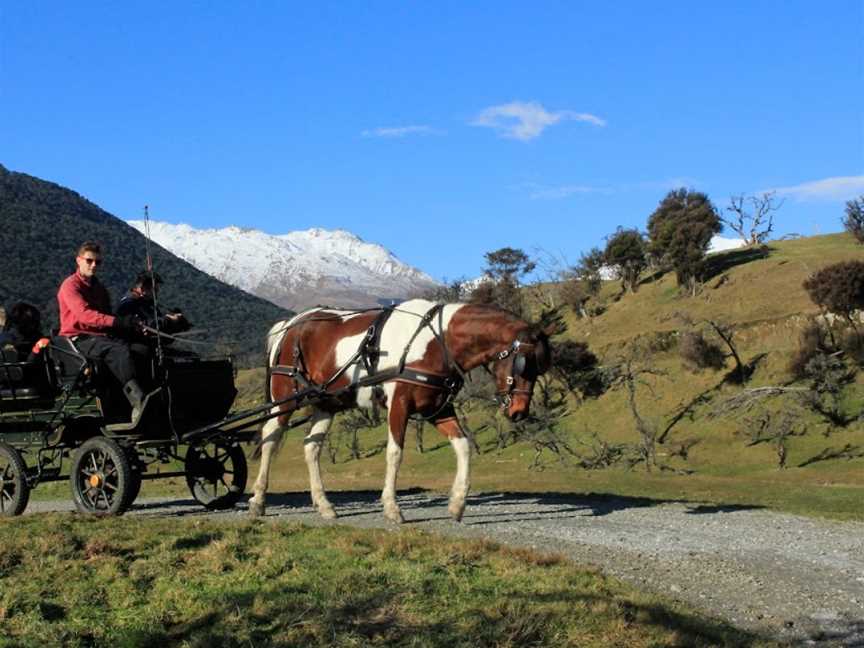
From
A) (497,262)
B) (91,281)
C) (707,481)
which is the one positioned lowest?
(707,481)

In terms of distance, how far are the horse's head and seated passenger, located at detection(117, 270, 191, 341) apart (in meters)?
4.19

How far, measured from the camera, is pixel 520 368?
39.1 ft

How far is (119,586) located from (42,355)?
562cm

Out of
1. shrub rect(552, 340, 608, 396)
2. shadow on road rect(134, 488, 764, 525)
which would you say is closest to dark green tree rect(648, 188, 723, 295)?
shrub rect(552, 340, 608, 396)

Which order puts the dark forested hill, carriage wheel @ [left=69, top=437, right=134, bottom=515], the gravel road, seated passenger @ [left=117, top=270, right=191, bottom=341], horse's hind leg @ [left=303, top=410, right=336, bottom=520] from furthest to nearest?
the dark forested hill < horse's hind leg @ [left=303, top=410, right=336, bottom=520] < seated passenger @ [left=117, top=270, right=191, bottom=341] < carriage wheel @ [left=69, top=437, right=134, bottom=515] < the gravel road

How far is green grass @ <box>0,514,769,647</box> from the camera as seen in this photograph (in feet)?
23.7

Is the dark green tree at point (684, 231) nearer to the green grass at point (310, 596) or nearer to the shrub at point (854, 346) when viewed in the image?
the shrub at point (854, 346)

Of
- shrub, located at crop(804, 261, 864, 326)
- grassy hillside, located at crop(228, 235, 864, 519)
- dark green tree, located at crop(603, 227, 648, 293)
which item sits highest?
dark green tree, located at crop(603, 227, 648, 293)

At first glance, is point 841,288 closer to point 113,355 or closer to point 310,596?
point 113,355

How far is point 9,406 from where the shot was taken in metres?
13.1

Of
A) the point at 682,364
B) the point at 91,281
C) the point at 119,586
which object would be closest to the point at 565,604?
the point at 119,586

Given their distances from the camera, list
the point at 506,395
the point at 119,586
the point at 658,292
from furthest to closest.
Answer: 1. the point at 658,292
2. the point at 506,395
3. the point at 119,586

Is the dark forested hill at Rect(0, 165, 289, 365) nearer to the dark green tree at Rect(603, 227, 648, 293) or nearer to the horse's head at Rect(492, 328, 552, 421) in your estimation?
the dark green tree at Rect(603, 227, 648, 293)

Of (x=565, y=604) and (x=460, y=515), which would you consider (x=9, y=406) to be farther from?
(x=565, y=604)
